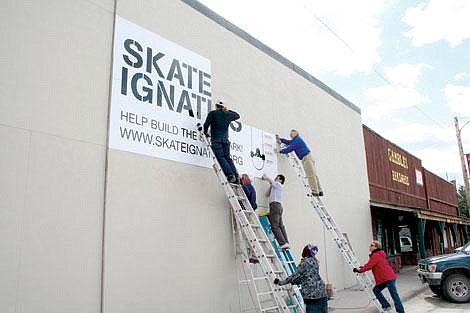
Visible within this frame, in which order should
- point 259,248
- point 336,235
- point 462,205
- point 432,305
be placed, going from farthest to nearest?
point 462,205 → point 432,305 → point 336,235 → point 259,248

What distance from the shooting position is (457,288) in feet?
34.2

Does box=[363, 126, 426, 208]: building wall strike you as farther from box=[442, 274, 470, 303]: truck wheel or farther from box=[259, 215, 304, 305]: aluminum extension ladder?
box=[259, 215, 304, 305]: aluminum extension ladder

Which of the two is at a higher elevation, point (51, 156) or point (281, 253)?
point (51, 156)

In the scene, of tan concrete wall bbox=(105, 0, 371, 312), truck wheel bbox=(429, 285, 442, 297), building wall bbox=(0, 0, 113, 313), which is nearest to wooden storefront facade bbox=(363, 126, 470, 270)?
truck wheel bbox=(429, 285, 442, 297)

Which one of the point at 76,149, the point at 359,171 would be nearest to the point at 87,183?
the point at 76,149

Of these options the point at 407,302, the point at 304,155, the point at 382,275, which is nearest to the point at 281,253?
the point at 382,275

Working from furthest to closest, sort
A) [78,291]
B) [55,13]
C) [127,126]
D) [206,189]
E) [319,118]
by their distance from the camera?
[319,118]
[206,189]
[127,126]
[55,13]
[78,291]

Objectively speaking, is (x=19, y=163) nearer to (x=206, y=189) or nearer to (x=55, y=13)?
(x=55, y=13)

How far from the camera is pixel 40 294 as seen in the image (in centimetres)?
491

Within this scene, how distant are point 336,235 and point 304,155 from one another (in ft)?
7.23

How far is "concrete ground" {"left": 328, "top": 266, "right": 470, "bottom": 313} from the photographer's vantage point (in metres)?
9.12

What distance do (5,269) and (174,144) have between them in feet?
11.4

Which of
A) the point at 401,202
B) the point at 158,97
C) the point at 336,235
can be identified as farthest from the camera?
the point at 401,202

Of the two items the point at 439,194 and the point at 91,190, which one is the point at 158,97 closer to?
the point at 91,190
